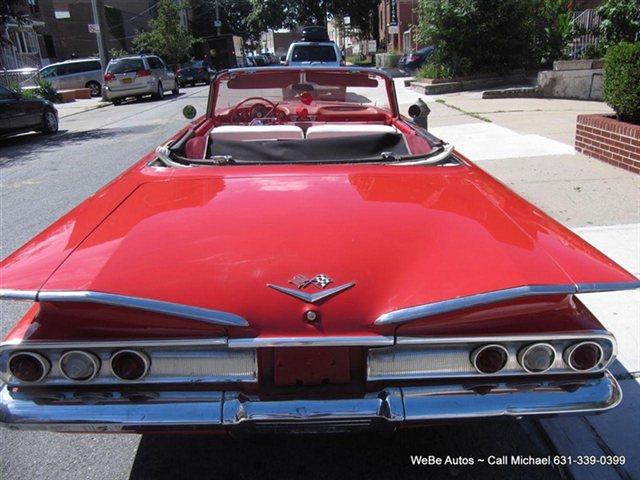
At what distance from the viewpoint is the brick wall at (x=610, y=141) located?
6.36 m

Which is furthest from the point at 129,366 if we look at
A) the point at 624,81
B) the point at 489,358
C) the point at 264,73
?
the point at 624,81

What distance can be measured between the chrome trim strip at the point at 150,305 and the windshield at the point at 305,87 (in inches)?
122

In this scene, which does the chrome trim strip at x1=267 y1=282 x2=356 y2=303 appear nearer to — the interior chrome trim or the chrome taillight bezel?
the interior chrome trim

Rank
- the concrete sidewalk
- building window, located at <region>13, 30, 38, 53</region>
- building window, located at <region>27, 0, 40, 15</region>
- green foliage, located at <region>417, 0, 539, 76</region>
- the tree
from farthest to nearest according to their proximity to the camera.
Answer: building window, located at <region>13, 30, 38, 53</region> → the tree → building window, located at <region>27, 0, 40, 15</region> → green foliage, located at <region>417, 0, 539, 76</region> → the concrete sidewalk

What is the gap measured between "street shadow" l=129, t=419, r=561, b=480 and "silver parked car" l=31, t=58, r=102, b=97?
2706 centimetres

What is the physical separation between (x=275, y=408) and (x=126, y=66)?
69.6 ft

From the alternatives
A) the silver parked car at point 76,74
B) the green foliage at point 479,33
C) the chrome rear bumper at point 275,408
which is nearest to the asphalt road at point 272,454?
the chrome rear bumper at point 275,408

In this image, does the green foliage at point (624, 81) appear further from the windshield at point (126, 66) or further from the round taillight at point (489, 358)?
the windshield at point (126, 66)

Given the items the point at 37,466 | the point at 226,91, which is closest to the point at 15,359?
the point at 37,466

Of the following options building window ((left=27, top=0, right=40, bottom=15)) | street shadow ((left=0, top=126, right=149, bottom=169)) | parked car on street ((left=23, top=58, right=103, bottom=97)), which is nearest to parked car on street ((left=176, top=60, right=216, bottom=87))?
parked car on street ((left=23, top=58, right=103, bottom=97))

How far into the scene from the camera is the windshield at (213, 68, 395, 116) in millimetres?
4586

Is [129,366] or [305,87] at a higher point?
[305,87]

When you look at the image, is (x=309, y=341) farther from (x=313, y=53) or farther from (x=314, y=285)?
(x=313, y=53)

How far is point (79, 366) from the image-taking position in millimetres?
1863
